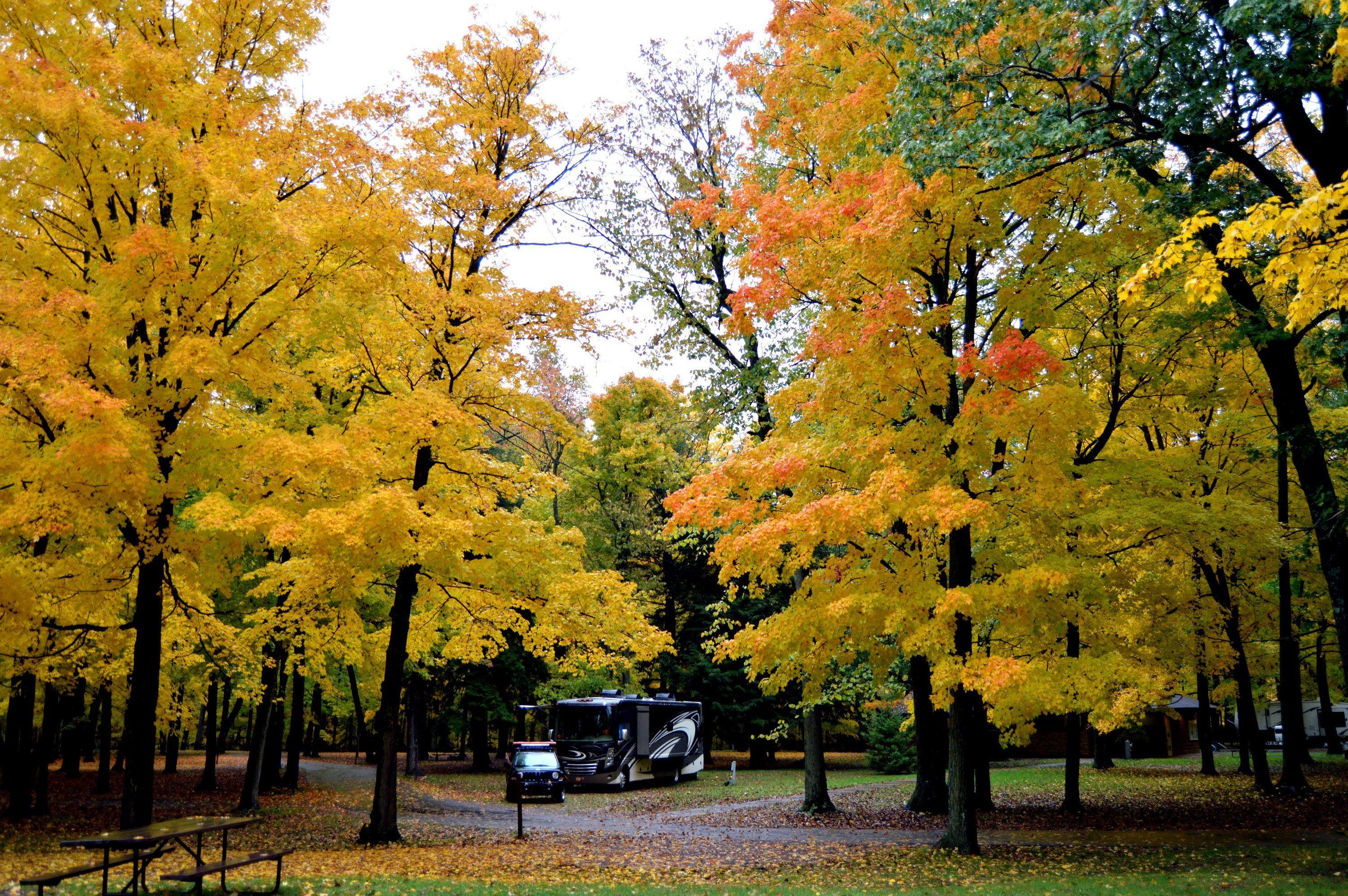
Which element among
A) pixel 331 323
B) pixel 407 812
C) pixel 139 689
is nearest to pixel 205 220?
pixel 331 323

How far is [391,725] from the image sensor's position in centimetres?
1397

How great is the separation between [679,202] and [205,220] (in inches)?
359

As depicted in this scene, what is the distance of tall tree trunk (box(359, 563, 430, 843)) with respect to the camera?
13758 millimetres

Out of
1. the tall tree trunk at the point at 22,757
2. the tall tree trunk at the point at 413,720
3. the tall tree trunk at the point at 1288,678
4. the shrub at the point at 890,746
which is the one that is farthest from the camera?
the shrub at the point at 890,746

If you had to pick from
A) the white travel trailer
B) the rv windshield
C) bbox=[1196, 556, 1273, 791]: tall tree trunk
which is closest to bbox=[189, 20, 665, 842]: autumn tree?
bbox=[1196, 556, 1273, 791]: tall tree trunk

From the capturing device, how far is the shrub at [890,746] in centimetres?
3409

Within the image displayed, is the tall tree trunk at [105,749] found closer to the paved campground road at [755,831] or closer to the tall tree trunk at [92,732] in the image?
the tall tree trunk at [92,732]

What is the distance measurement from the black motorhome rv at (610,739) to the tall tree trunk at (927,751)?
13.6 meters

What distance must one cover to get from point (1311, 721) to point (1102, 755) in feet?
124

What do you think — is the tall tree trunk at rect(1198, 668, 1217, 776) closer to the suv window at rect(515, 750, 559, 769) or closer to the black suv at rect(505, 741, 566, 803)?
the black suv at rect(505, 741, 566, 803)

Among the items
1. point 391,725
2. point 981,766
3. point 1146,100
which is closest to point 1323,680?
point 981,766

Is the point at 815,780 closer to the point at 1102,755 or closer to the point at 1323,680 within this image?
the point at 1102,755

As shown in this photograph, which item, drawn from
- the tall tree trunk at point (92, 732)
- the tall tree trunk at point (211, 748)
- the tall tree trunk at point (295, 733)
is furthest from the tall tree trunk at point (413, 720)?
the tall tree trunk at point (92, 732)

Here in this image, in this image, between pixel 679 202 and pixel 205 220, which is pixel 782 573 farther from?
pixel 205 220
